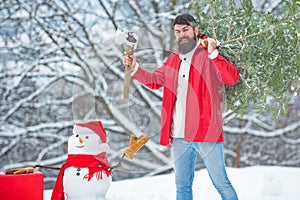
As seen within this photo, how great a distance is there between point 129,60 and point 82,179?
1.73 feet

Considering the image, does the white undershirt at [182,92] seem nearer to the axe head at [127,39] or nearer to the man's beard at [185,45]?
the man's beard at [185,45]

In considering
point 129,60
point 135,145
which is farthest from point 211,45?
point 135,145

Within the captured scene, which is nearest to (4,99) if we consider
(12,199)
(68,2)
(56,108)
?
(56,108)

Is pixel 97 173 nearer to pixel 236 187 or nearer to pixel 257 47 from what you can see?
pixel 257 47

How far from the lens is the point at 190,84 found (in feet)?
4.66

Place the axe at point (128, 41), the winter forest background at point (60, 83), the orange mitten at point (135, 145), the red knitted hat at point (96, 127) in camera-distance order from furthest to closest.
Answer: the winter forest background at point (60, 83), the red knitted hat at point (96, 127), the orange mitten at point (135, 145), the axe at point (128, 41)

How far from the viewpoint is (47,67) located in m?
3.25

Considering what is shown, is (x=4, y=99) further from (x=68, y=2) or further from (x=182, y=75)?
(x=182, y=75)

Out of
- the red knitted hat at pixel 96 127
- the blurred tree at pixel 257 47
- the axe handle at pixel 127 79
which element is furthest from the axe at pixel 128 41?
the blurred tree at pixel 257 47

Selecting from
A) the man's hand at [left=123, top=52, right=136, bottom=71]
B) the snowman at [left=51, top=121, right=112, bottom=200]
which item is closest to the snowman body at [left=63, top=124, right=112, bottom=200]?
the snowman at [left=51, top=121, right=112, bottom=200]

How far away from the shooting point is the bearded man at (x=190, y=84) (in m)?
1.38

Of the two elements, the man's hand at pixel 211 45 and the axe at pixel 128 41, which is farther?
the man's hand at pixel 211 45

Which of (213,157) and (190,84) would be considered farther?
(213,157)

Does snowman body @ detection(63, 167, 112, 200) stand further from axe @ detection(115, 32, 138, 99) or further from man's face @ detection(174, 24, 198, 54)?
man's face @ detection(174, 24, 198, 54)
